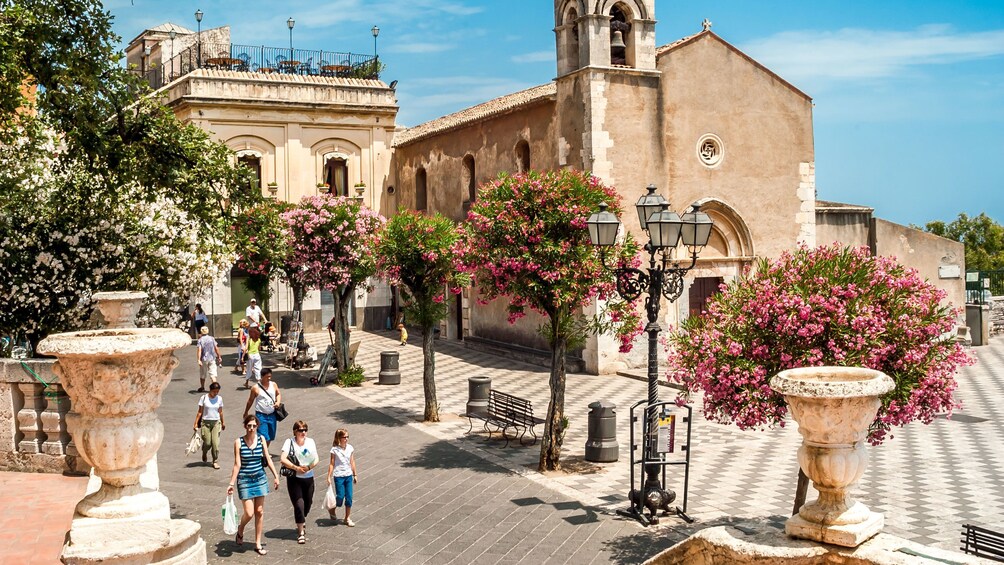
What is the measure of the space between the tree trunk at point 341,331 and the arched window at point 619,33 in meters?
9.79

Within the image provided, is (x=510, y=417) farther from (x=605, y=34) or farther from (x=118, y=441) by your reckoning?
(x=605, y=34)

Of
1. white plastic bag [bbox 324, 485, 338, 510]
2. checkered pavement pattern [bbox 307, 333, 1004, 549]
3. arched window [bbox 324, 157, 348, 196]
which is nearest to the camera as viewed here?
white plastic bag [bbox 324, 485, 338, 510]

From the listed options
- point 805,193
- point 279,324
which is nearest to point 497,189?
point 805,193

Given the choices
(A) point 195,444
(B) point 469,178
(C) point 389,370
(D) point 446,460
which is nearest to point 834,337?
(D) point 446,460

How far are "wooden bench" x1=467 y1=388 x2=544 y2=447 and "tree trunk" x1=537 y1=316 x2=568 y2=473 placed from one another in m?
1.66

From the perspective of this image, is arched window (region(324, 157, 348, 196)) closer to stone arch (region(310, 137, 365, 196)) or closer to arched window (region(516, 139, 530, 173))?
stone arch (region(310, 137, 365, 196))

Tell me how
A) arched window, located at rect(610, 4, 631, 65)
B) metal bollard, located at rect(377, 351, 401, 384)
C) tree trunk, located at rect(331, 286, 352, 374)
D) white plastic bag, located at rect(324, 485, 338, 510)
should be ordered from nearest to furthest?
white plastic bag, located at rect(324, 485, 338, 510)
tree trunk, located at rect(331, 286, 352, 374)
metal bollard, located at rect(377, 351, 401, 384)
arched window, located at rect(610, 4, 631, 65)

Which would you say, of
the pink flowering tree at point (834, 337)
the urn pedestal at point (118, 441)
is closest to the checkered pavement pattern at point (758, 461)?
the pink flowering tree at point (834, 337)

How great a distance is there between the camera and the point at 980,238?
5288 centimetres

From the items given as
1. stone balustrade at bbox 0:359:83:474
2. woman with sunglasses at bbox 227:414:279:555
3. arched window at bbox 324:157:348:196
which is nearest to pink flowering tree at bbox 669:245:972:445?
woman with sunglasses at bbox 227:414:279:555

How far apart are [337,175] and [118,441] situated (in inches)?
1252

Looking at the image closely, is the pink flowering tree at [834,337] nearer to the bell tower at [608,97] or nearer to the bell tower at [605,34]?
the bell tower at [608,97]

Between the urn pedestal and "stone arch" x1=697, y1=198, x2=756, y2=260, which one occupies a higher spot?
"stone arch" x1=697, y1=198, x2=756, y2=260

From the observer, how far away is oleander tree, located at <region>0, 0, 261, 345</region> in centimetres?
1149
